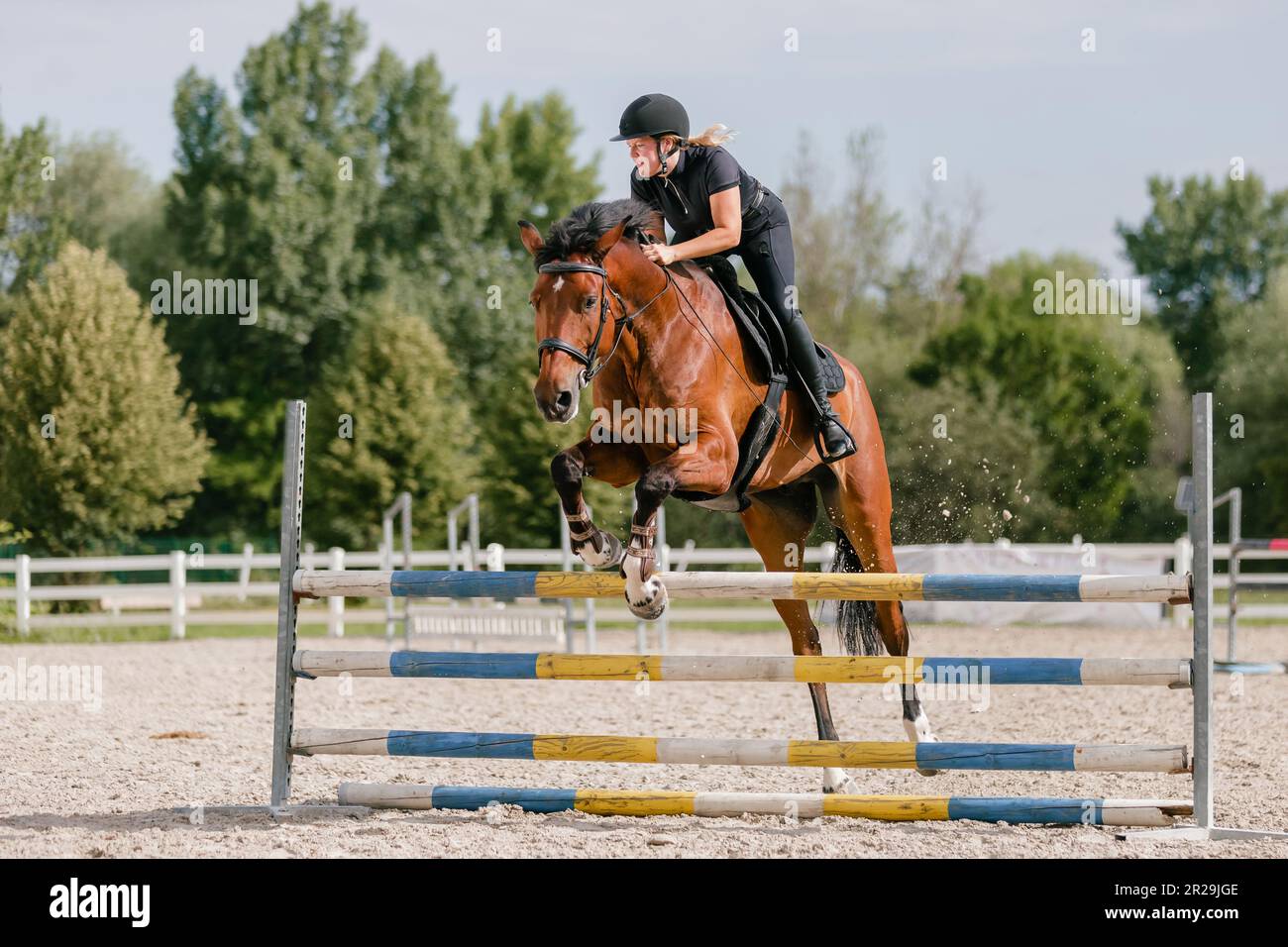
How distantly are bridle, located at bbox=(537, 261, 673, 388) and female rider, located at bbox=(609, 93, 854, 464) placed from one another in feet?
1.00

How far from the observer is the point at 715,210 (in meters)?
5.55

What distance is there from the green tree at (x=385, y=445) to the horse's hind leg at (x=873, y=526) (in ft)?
82.0

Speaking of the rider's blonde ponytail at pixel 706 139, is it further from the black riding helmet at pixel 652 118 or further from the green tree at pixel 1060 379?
the green tree at pixel 1060 379

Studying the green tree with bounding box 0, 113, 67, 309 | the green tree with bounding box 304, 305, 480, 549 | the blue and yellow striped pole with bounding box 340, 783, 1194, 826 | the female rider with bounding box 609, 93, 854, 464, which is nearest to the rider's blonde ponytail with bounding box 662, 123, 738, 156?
the female rider with bounding box 609, 93, 854, 464

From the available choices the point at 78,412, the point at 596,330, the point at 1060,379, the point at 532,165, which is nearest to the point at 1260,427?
the point at 1060,379

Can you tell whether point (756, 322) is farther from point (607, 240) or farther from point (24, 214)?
point (24, 214)

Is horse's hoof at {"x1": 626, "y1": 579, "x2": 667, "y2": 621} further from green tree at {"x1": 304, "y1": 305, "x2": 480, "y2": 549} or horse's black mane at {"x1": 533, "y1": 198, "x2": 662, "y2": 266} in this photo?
green tree at {"x1": 304, "y1": 305, "x2": 480, "y2": 549}

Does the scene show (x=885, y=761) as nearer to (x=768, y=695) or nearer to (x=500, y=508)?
(x=768, y=695)

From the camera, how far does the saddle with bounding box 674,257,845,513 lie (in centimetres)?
570

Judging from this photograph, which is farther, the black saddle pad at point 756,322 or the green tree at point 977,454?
the green tree at point 977,454

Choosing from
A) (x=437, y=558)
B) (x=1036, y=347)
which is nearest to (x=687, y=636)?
(x=437, y=558)

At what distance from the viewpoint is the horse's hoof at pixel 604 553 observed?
517 centimetres

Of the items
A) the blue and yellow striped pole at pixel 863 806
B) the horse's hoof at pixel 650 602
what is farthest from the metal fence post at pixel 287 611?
the horse's hoof at pixel 650 602
